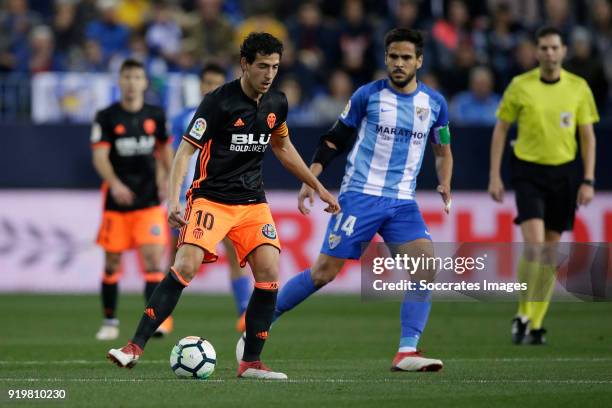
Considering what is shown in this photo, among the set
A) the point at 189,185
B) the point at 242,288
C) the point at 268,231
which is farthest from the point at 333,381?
the point at 189,185

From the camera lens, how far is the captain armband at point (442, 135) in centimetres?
916

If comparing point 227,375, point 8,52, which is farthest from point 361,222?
point 8,52

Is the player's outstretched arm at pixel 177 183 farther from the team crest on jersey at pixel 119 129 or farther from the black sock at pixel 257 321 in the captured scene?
the team crest on jersey at pixel 119 129

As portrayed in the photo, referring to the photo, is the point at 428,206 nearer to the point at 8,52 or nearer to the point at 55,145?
the point at 55,145

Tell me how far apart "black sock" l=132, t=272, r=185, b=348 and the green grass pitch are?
1.01 ft

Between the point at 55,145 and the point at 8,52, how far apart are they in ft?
8.38

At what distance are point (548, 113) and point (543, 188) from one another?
662 millimetres

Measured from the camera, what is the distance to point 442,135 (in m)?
9.17

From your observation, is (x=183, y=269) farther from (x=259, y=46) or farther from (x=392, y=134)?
(x=392, y=134)

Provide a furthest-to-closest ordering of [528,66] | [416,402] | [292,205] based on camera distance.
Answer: [528,66] < [292,205] < [416,402]

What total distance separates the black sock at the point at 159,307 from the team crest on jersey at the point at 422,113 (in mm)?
2210

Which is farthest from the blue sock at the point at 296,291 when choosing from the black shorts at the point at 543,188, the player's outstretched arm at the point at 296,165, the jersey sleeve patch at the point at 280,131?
the black shorts at the point at 543,188

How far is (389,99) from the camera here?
9.01 metres

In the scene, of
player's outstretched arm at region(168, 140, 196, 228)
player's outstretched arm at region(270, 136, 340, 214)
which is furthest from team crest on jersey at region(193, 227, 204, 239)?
player's outstretched arm at region(270, 136, 340, 214)
